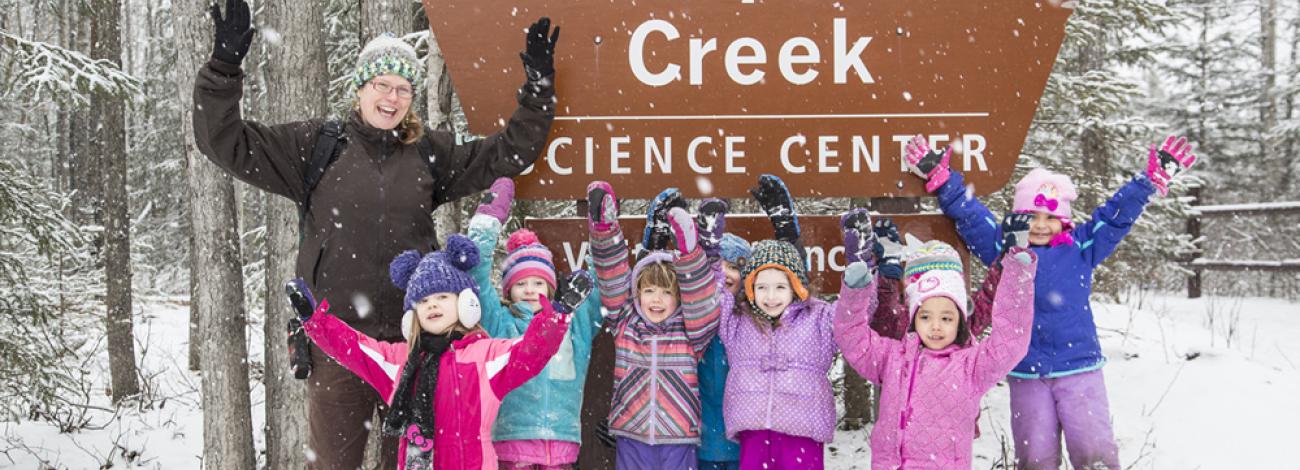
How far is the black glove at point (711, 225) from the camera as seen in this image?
3711 mm

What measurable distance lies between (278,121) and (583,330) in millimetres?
2482

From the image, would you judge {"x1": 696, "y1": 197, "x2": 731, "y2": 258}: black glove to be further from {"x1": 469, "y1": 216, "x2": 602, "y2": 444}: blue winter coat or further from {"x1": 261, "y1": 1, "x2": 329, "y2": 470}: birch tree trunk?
{"x1": 261, "y1": 1, "x2": 329, "y2": 470}: birch tree trunk

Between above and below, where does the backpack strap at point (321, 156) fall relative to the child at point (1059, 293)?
above

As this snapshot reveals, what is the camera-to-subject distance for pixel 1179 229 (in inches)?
840

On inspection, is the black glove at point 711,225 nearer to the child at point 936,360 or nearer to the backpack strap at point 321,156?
the child at point 936,360

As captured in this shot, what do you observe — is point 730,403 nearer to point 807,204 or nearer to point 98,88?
point 807,204

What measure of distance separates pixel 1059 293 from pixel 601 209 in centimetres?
209

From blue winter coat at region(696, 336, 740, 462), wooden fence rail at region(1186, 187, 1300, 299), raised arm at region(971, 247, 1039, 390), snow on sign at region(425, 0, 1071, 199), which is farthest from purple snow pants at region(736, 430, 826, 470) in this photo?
wooden fence rail at region(1186, 187, 1300, 299)

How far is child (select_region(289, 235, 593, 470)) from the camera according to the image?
314 centimetres

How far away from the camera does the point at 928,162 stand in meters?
3.99

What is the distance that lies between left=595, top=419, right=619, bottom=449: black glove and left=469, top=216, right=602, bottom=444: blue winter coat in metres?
0.31

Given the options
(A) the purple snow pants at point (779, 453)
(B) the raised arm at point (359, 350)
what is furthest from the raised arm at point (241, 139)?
(A) the purple snow pants at point (779, 453)

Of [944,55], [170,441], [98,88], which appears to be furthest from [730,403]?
[170,441]

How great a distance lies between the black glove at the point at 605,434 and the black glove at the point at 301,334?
1.28 metres
